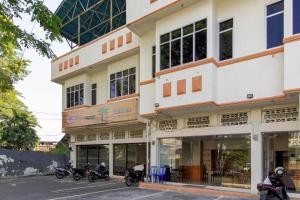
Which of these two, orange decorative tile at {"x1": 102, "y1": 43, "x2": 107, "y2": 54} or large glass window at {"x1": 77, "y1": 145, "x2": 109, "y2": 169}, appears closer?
orange decorative tile at {"x1": 102, "y1": 43, "x2": 107, "y2": 54}

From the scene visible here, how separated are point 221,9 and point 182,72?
9.15 ft

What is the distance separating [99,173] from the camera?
2370cm

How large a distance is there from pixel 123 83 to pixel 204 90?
8.79 m

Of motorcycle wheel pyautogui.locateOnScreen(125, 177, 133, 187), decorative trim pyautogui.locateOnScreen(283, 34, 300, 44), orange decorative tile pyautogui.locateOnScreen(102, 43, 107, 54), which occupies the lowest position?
motorcycle wheel pyautogui.locateOnScreen(125, 177, 133, 187)

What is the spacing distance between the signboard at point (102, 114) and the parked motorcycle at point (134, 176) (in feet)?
8.43

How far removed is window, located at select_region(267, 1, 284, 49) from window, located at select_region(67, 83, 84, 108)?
1623 cm

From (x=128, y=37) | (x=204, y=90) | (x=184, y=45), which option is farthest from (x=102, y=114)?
(x=204, y=90)

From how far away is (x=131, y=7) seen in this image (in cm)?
1958

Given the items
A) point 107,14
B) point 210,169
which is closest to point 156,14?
point 210,169

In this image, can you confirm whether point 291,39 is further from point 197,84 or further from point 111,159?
point 111,159

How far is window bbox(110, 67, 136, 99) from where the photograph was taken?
23520 mm

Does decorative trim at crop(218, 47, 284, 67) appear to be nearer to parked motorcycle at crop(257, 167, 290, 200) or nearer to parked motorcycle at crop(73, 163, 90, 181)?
parked motorcycle at crop(257, 167, 290, 200)

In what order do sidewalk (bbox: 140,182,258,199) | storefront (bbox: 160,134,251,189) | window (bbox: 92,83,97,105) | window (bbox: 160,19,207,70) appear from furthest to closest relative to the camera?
window (bbox: 92,83,97,105) → storefront (bbox: 160,134,251,189) → window (bbox: 160,19,207,70) → sidewalk (bbox: 140,182,258,199)

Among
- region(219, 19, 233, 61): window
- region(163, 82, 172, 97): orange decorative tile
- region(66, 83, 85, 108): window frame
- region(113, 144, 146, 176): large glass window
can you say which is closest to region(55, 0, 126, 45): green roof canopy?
region(66, 83, 85, 108): window frame
